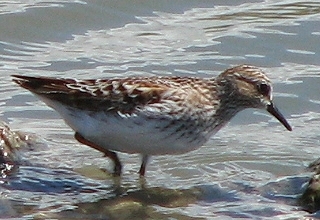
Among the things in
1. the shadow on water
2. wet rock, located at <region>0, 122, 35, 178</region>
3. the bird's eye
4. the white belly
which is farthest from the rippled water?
the bird's eye

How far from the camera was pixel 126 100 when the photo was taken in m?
9.34

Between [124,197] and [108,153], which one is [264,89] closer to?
[108,153]

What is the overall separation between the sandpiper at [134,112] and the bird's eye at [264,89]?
0.53 metres

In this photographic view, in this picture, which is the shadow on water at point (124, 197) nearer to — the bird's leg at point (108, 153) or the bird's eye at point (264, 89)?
the bird's leg at point (108, 153)

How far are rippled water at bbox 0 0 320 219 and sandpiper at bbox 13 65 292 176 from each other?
476 millimetres

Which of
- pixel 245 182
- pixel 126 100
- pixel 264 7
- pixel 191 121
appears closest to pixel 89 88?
pixel 126 100

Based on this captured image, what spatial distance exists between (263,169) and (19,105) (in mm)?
2892

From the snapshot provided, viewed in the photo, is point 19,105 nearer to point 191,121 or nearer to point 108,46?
point 108,46

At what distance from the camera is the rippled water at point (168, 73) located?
9305 mm

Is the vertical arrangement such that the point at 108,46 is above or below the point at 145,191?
above

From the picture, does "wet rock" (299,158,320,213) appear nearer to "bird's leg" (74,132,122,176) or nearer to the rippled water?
the rippled water

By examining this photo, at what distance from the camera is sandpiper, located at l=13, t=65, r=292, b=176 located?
30.4 ft

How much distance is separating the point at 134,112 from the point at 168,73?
3.23 m

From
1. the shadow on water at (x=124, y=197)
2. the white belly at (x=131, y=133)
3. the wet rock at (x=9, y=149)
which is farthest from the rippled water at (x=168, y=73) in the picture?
the white belly at (x=131, y=133)
